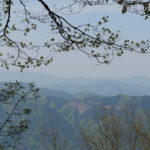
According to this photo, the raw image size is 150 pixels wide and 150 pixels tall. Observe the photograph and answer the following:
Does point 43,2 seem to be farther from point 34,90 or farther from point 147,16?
point 34,90

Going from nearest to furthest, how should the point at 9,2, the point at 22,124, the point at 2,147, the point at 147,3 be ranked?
the point at 147,3 → the point at 9,2 → the point at 2,147 → the point at 22,124

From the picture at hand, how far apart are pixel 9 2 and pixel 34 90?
4.44 metres

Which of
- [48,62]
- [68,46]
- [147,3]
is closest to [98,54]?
[68,46]

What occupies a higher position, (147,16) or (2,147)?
(147,16)

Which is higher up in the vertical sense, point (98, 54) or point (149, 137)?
point (98, 54)

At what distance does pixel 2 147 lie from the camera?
11.5m

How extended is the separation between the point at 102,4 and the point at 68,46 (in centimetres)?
185

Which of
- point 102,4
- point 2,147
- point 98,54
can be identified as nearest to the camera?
point 102,4

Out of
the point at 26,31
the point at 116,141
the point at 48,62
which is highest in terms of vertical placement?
the point at 26,31

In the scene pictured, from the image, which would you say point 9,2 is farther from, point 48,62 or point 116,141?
point 116,141

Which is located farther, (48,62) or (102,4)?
(48,62)

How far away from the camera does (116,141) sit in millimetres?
31734

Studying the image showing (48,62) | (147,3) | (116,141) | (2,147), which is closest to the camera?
(147,3)

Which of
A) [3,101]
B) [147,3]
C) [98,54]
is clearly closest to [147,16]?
[147,3]
